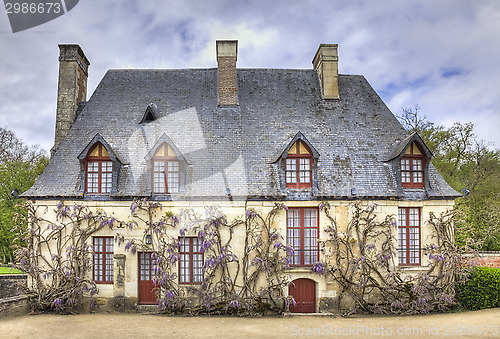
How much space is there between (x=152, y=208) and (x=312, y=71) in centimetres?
1022

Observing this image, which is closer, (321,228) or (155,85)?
(321,228)

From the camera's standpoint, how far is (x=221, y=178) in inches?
584

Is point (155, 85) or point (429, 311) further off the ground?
point (155, 85)

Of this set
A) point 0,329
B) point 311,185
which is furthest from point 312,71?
point 0,329

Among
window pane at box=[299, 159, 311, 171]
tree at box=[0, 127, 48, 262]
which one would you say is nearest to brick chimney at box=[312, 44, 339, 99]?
window pane at box=[299, 159, 311, 171]

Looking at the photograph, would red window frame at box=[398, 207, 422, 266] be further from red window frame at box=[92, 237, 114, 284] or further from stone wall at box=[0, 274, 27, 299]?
stone wall at box=[0, 274, 27, 299]

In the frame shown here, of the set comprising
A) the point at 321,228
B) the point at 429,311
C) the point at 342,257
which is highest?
the point at 321,228

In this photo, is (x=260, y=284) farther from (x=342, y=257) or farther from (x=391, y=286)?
(x=391, y=286)

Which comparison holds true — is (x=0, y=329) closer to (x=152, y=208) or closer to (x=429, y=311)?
(x=152, y=208)

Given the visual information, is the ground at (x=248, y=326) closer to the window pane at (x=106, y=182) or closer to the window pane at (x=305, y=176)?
the window pane at (x=106, y=182)

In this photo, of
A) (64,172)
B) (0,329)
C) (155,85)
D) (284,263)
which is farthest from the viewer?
(155,85)

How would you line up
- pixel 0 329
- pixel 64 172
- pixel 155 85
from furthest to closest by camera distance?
pixel 155 85
pixel 64 172
pixel 0 329

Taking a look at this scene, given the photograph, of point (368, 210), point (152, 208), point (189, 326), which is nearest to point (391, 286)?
point (368, 210)

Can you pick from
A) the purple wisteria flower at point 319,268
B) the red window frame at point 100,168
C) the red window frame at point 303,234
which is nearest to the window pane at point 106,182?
the red window frame at point 100,168
